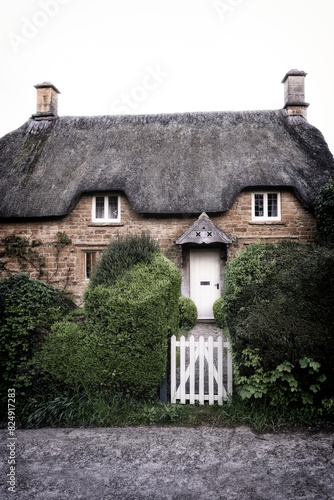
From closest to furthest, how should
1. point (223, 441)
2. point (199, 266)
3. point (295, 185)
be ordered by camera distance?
1. point (223, 441)
2. point (295, 185)
3. point (199, 266)

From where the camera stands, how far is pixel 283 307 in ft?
15.9

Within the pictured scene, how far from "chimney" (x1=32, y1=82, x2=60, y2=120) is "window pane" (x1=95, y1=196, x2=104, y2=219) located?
4999 mm

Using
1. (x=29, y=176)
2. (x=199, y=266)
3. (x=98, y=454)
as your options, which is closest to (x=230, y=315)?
(x=98, y=454)

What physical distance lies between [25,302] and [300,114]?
43.7 feet

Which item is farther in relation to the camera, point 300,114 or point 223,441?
point 300,114

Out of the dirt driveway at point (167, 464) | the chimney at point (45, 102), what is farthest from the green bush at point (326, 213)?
the chimney at point (45, 102)

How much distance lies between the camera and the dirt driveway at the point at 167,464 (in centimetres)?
323

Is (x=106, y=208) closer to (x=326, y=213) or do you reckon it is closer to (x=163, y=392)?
(x=326, y=213)

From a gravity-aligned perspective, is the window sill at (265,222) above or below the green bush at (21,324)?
above

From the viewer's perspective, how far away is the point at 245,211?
41.5 feet

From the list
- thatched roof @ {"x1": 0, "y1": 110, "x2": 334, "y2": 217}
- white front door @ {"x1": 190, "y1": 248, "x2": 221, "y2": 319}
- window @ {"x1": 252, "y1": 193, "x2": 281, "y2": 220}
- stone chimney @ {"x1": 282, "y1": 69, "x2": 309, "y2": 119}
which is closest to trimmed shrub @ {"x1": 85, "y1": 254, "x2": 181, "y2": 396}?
thatched roof @ {"x1": 0, "y1": 110, "x2": 334, "y2": 217}

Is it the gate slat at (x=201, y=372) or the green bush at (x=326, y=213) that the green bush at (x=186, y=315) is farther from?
the gate slat at (x=201, y=372)

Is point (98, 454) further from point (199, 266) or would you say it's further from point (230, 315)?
point (199, 266)

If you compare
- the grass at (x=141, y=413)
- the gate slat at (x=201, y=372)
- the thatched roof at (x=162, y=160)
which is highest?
the thatched roof at (x=162, y=160)
